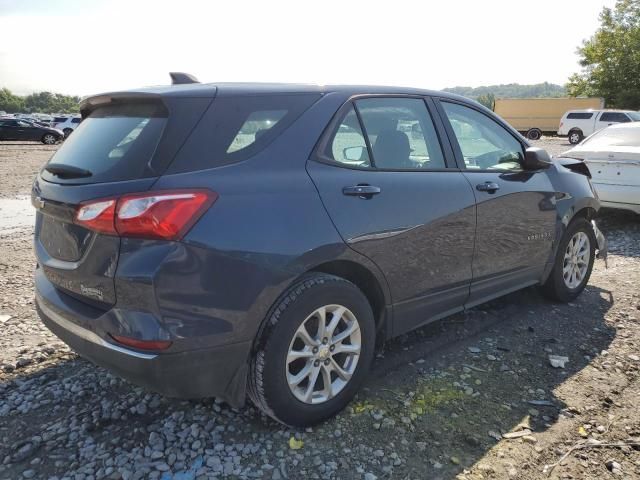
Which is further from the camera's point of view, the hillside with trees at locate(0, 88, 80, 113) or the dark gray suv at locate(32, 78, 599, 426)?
the hillside with trees at locate(0, 88, 80, 113)

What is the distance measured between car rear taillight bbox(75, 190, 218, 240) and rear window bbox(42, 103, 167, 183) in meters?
0.13

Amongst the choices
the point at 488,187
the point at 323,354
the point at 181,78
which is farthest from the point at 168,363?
the point at 488,187

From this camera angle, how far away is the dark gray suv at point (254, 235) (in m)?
2.23

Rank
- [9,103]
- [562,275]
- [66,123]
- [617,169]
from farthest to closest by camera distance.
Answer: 1. [9,103]
2. [66,123]
3. [617,169]
4. [562,275]

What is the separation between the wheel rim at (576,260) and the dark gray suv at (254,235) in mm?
1573

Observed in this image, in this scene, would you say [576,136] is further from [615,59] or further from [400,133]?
[400,133]

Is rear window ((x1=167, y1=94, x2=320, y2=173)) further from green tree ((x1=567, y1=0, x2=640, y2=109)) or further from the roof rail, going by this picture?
green tree ((x1=567, y1=0, x2=640, y2=109))

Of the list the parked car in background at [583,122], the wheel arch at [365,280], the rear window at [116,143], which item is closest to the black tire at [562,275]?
the wheel arch at [365,280]

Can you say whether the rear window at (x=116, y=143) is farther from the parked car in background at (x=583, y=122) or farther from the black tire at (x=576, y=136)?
the black tire at (x=576, y=136)

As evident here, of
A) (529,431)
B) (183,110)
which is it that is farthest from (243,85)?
(529,431)

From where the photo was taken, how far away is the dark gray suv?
2.23m

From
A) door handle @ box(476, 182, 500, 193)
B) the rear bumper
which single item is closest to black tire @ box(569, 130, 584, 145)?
door handle @ box(476, 182, 500, 193)

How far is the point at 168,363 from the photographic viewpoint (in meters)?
2.24

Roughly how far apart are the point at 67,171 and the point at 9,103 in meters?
130
